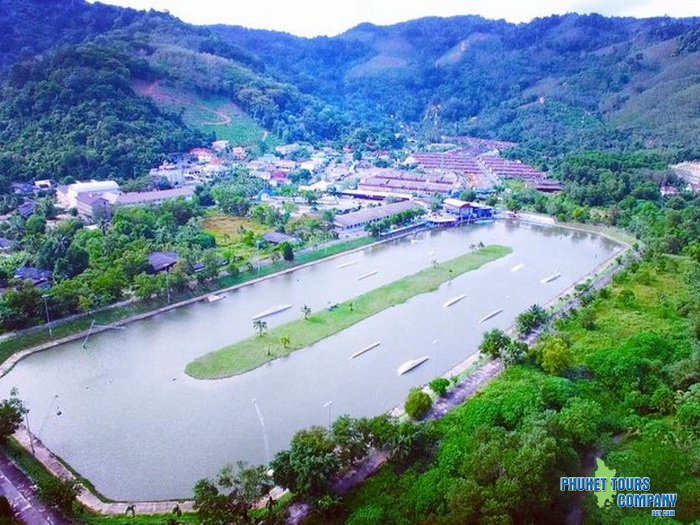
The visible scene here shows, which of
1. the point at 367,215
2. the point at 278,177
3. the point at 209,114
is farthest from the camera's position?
the point at 209,114

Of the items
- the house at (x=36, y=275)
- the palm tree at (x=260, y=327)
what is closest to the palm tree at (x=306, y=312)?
the palm tree at (x=260, y=327)

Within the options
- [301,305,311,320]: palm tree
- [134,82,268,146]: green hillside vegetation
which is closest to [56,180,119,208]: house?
[134,82,268,146]: green hillside vegetation

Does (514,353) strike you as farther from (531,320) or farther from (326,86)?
(326,86)

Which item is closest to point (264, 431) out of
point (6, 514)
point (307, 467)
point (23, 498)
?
point (307, 467)

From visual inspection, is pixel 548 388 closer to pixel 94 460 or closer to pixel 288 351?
pixel 288 351

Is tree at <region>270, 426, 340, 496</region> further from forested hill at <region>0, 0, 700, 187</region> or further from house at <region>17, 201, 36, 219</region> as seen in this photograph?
forested hill at <region>0, 0, 700, 187</region>

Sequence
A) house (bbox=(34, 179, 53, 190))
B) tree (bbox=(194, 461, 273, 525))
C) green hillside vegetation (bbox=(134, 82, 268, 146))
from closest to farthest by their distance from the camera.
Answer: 1. tree (bbox=(194, 461, 273, 525))
2. house (bbox=(34, 179, 53, 190))
3. green hillside vegetation (bbox=(134, 82, 268, 146))
